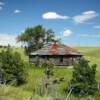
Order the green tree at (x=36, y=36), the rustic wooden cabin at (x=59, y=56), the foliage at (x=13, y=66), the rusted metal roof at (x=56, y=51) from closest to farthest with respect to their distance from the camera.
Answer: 1. the foliage at (x=13, y=66)
2. the rustic wooden cabin at (x=59, y=56)
3. the rusted metal roof at (x=56, y=51)
4. the green tree at (x=36, y=36)

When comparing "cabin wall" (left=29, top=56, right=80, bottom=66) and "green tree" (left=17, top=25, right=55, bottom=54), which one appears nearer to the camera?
"cabin wall" (left=29, top=56, right=80, bottom=66)

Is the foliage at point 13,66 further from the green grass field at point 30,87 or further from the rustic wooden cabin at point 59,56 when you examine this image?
the rustic wooden cabin at point 59,56

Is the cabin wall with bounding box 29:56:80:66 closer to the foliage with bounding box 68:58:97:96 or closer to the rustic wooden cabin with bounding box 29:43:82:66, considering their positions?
the rustic wooden cabin with bounding box 29:43:82:66

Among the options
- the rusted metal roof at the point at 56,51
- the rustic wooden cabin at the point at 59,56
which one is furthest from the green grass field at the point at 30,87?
the rusted metal roof at the point at 56,51

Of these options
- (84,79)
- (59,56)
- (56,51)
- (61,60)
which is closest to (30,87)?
(84,79)

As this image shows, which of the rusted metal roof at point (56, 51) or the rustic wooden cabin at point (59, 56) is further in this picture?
the rusted metal roof at point (56, 51)

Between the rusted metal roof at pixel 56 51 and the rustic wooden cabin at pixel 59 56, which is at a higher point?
the rusted metal roof at pixel 56 51

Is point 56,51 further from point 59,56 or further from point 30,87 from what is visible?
point 30,87

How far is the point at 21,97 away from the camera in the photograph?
766cm

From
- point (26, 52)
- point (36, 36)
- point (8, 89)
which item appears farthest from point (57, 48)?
point (8, 89)

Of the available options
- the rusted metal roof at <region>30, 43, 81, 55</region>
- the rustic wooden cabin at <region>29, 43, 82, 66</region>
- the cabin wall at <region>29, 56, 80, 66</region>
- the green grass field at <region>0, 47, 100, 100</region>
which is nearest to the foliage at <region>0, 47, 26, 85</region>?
the green grass field at <region>0, 47, 100, 100</region>

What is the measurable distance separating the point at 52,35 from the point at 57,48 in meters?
16.3

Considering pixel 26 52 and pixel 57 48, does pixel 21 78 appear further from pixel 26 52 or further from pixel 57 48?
pixel 26 52

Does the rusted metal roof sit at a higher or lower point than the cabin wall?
higher
